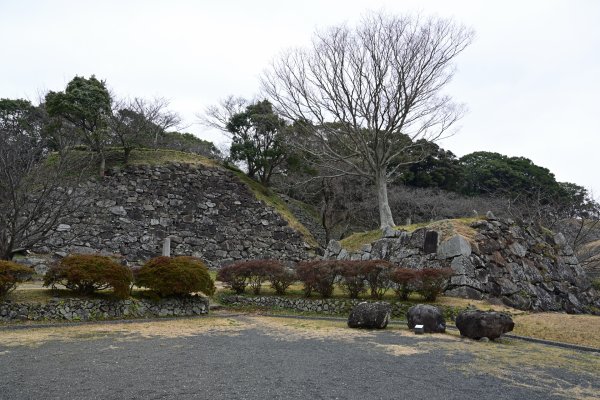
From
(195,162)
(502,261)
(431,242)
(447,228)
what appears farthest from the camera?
A: (195,162)

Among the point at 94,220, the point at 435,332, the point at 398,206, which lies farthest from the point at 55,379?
the point at 398,206

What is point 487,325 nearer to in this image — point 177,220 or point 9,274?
point 9,274

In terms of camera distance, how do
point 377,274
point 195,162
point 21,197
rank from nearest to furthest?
point 21,197 → point 377,274 → point 195,162

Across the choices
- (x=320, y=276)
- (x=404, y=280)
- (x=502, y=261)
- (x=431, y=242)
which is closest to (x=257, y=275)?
(x=320, y=276)

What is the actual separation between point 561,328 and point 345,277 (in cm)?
568

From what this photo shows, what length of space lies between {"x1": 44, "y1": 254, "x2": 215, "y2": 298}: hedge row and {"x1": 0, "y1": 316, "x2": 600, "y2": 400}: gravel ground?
163cm

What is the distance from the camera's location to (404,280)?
39.3 feet

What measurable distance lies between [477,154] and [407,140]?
18.2 m

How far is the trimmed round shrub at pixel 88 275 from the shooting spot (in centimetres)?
998

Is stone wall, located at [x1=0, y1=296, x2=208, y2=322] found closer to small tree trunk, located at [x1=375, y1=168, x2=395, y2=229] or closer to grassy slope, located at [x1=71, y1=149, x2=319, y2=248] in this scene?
small tree trunk, located at [x1=375, y1=168, x2=395, y2=229]

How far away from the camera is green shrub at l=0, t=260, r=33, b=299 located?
9.18m

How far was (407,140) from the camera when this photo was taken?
21.5m

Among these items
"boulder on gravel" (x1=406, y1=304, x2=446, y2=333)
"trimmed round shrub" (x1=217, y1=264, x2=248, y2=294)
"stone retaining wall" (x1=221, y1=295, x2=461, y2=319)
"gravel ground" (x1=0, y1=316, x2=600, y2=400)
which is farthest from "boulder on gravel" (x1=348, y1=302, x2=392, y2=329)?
"trimmed round shrub" (x1=217, y1=264, x2=248, y2=294)

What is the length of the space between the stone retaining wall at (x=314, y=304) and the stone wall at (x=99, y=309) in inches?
67.5
